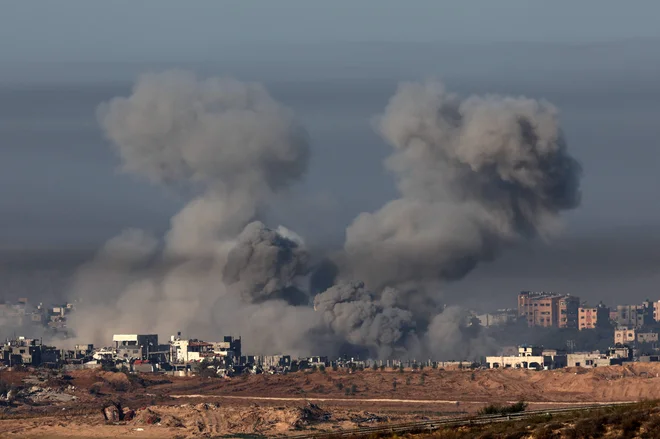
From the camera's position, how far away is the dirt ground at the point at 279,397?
10938 centimetres

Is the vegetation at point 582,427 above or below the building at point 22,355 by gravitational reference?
below

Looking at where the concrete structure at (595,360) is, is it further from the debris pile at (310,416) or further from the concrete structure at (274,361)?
the debris pile at (310,416)

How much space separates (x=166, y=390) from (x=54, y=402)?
16718 mm

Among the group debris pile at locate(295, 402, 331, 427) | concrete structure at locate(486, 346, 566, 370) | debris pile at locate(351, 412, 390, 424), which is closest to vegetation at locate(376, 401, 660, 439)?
debris pile at locate(351, 412, 390, 424)

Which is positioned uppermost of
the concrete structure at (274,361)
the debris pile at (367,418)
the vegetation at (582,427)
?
the concrete structure at (274,361)

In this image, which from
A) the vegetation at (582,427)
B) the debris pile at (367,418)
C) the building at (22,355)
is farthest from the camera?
the building at (22,355)

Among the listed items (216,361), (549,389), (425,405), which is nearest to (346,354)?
(216,361)

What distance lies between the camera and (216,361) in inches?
7598

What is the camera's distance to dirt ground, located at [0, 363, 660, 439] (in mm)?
109375

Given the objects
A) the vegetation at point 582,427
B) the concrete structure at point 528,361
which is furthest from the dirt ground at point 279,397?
the vegetation at point 582,427

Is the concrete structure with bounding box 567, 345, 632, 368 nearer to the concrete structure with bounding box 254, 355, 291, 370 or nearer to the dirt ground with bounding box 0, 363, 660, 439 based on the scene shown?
the dirt ground with bounding box 0, 363, 660, 439

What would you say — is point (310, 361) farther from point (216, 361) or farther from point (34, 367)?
point (34, 367)

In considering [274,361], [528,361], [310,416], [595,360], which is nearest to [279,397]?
[310,416]

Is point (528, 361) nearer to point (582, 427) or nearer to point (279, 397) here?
point (279, 397)
